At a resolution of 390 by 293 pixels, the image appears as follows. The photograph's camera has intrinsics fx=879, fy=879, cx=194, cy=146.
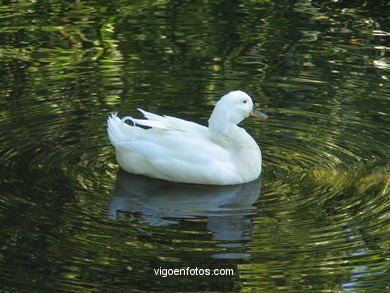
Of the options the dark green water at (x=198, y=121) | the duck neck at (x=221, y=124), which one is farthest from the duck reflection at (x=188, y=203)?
the duck neck at (x=221, y=124)

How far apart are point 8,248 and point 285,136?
11.0ft

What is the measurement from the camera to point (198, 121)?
30.0ft

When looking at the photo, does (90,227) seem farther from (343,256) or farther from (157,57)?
(157,57)

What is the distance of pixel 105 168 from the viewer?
812cm

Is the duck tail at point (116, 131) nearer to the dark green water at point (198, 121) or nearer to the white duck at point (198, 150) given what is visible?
the white duck at point (198, 150)

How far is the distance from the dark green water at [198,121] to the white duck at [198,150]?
5.2 inches

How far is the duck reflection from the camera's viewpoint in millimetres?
6930

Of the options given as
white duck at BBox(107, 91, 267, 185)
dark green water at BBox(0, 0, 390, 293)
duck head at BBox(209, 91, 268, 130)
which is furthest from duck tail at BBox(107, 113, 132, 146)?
duck head at BBox(209, 91, 268, 130)

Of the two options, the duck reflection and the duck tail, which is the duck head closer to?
the duck reflection

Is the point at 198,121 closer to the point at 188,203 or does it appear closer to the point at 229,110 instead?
the point at 229,110

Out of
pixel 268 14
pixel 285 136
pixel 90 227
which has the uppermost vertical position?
pixel 90 227

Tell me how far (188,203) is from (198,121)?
1902mm

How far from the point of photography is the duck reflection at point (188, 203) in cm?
693

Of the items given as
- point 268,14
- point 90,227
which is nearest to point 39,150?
point 90,227
